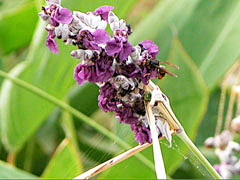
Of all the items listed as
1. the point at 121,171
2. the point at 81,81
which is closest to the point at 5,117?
the point at 121,171

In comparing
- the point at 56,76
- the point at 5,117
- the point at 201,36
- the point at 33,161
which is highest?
the point at 201,36

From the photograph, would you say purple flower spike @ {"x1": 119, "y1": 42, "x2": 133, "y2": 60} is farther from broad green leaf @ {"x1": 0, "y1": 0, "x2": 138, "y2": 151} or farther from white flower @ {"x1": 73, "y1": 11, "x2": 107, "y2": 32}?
broad green leaf @ {"x1": 0, "y1": 0, "x2": 138, "y2": 151}

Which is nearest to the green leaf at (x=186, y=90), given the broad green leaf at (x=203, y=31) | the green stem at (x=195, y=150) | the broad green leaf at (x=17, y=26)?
the broad green leaf at (x=203, y=31)

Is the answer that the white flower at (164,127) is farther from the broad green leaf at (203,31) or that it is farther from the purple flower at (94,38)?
the broad green leaf at (203,31)

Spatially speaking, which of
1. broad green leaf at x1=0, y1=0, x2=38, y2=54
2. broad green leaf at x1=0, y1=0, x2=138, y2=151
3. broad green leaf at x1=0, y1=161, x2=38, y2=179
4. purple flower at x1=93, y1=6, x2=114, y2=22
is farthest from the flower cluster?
broad green leaf at x1=0, y1=0, x2=38, y2=54

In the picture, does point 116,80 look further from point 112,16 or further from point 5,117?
point 5,117

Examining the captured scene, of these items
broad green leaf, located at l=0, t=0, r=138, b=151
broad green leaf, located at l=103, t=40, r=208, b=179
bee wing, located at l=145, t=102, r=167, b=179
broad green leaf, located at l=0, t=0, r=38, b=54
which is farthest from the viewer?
broad green leaf, located at l=0, t=0, r=38, b=54

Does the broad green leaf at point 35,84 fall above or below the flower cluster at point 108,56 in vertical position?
below
